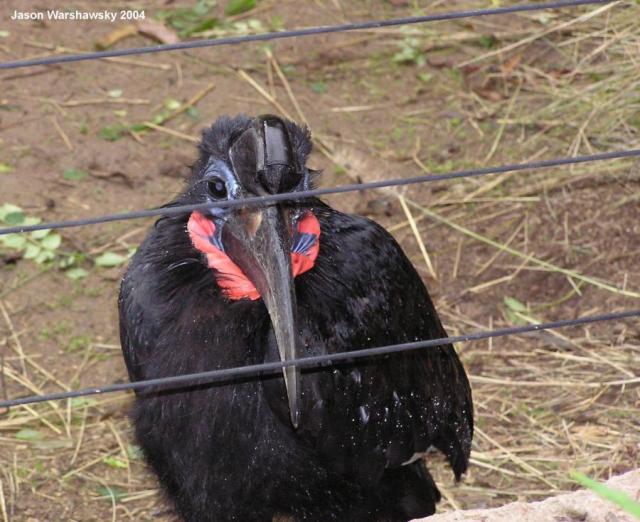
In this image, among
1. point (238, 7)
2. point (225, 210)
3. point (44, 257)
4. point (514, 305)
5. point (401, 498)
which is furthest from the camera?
point (238, 7)

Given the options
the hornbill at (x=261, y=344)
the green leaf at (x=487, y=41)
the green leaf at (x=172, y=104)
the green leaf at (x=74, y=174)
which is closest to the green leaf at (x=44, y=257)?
the green leaf at (x=74, y=174)

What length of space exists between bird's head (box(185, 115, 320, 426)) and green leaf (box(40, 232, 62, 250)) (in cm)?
169

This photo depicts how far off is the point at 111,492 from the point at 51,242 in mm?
1248

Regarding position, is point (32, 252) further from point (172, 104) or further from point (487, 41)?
point (487, 41)

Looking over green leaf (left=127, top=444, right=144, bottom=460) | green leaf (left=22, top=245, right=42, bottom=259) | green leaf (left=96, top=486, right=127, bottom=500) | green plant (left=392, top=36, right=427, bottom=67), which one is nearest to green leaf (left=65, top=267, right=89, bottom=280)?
green leaf (left=22, top=245, right=42, bottom=259)

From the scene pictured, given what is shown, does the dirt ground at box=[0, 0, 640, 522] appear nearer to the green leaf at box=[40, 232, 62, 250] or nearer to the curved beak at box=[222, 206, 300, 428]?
the green leaf at box=[40, 232, 62, 250]

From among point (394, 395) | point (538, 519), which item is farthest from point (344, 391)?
point (538, 519)

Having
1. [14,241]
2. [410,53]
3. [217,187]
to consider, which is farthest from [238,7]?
[217,187]

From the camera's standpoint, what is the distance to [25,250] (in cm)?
437

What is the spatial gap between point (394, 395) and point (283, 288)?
28.9 inches

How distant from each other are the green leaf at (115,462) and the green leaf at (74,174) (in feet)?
4.94

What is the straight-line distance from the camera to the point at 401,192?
479cm

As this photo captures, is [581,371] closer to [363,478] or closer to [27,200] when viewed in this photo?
[363,478]

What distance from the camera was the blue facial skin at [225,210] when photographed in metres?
2.67
